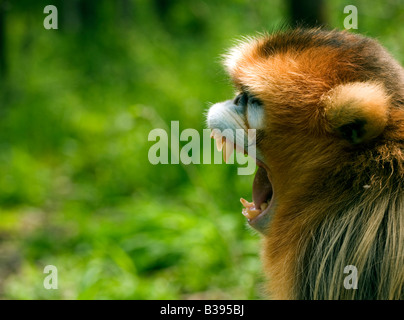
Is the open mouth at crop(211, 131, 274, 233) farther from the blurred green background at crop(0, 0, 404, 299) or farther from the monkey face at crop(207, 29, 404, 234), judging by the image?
the blurred green background at crop(0, 0, 404, 299)

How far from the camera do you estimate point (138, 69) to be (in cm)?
1091

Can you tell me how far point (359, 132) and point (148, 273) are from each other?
3.16 m

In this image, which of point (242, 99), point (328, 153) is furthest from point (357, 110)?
point (242, 99)

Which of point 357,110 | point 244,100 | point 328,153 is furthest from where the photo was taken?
point 244,100

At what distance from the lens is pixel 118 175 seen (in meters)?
6.95

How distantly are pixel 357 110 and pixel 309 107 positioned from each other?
0.27 meters

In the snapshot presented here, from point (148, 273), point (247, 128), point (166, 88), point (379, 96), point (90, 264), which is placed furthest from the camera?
point (166, 88)

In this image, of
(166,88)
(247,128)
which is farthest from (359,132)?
(166,88)

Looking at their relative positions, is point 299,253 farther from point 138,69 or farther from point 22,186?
point 138,69

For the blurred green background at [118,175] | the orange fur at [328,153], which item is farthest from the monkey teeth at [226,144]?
the blurred green background at [118,175]

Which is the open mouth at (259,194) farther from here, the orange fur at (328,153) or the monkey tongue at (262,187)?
the orange fur at (328,153)

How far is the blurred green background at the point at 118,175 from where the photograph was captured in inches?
192

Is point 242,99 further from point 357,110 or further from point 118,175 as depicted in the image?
point 118,175

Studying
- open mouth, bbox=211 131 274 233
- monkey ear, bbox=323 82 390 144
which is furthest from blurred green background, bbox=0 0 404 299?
monkey ear, bbox=323 82 390 144
